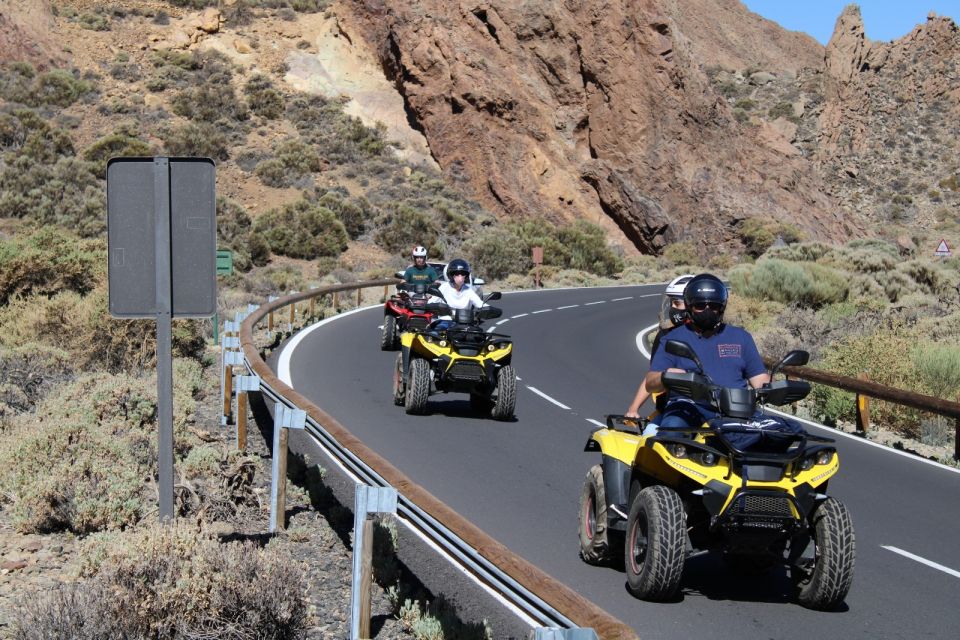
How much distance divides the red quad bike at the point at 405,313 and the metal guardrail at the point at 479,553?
379 inches

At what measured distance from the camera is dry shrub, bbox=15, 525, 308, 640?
16.9 feet

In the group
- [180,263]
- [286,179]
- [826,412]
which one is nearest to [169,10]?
[286,179]

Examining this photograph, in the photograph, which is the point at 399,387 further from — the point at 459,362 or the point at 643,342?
the point at 643,342

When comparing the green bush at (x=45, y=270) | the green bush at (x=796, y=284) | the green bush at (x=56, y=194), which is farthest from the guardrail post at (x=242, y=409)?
the green bush at (x=56, y=194)

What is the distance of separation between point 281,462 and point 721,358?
3.18 m

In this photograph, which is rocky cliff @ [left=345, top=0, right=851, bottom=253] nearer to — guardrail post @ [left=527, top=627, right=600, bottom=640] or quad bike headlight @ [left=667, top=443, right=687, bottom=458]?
quad bike headlight @ [left=667, top=443, right=687, bottom=458]

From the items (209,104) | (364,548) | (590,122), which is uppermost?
(590,122)

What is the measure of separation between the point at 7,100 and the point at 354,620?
5829 centimetres

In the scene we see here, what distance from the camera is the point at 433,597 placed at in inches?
248

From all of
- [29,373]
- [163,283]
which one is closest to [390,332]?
[29,373]

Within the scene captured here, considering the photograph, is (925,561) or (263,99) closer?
(925,561)

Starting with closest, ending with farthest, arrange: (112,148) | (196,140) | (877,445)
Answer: (877,445) < (112,148) < (196,140)

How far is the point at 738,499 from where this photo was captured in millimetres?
5941

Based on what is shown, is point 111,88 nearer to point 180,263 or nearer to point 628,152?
point 628,152
